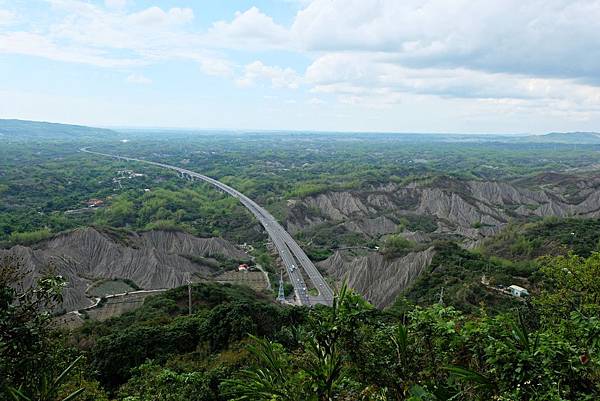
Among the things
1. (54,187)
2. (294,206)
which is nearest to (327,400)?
(294,206)

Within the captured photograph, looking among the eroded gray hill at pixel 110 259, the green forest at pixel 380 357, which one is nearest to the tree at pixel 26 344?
the green forest at pixel 380 357

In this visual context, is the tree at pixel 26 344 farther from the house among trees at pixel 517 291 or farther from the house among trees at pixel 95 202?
the house among trees at pixel 95 202

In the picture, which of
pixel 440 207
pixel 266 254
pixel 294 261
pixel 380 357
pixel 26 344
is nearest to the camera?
pixel 26 344

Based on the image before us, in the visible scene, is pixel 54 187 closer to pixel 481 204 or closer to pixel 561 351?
pixel 481 204

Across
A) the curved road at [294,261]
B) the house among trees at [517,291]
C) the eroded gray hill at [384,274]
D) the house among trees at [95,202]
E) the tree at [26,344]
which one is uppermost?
the tree at [26,344]

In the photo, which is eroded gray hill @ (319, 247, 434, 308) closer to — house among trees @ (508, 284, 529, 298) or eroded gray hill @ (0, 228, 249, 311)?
house among trees @ (508, 284, 529, 298)

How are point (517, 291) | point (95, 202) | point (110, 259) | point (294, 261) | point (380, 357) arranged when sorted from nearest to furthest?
point (380, 357) < point (517, 291) < point (110, 259) < point (294, 261) < point (95, 202)

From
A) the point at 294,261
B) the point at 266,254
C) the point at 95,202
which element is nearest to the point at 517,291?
the point at 294,261

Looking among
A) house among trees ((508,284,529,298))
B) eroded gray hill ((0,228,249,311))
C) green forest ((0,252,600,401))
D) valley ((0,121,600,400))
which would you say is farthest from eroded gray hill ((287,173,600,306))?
green forest ((0,252,600,401))

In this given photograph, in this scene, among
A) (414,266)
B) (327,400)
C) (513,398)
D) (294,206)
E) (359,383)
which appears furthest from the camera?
(294,206)

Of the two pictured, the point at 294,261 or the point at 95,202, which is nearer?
the point at 294,261

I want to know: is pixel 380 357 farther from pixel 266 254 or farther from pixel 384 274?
pixel 266 254
